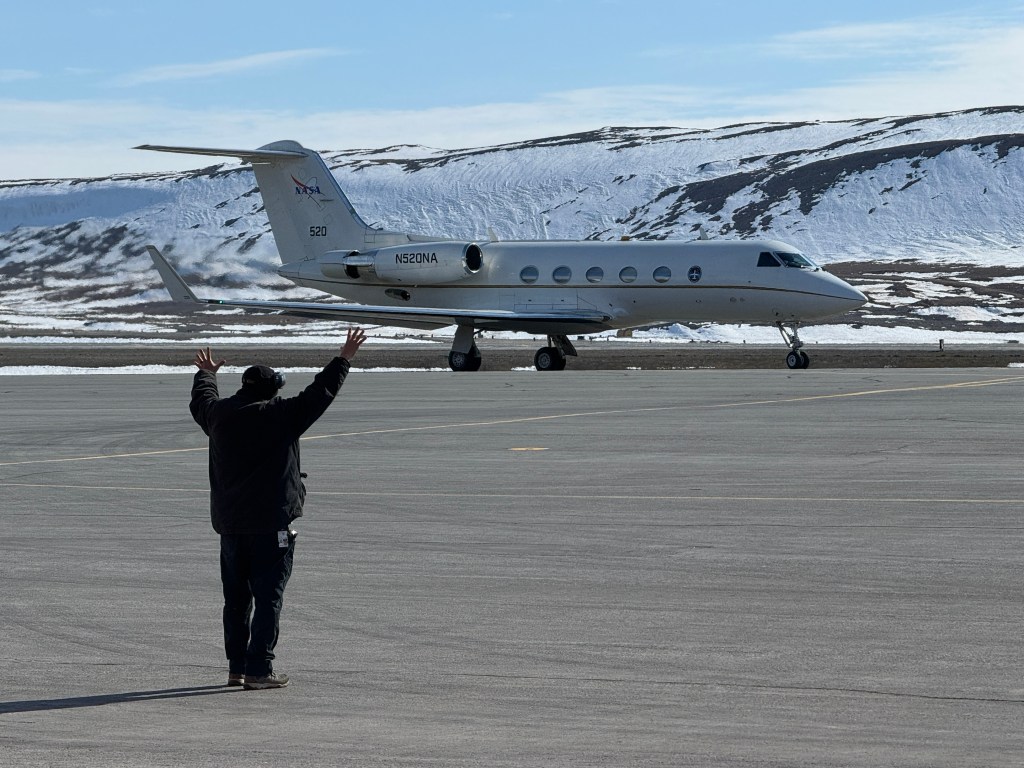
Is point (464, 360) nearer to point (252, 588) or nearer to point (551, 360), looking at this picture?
point (551, 360)

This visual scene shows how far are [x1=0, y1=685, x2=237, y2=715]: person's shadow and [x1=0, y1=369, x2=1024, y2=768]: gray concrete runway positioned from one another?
2 cm

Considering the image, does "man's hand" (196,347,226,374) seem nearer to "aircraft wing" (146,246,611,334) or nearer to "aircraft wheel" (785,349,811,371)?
"aircraft wheel" (785,349,811,371)

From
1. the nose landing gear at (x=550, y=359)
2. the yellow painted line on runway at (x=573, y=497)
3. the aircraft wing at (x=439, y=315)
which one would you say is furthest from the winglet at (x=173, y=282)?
the yellow painted line on runway at (x=573, y=497)

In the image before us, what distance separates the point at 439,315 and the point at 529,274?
2.85 m

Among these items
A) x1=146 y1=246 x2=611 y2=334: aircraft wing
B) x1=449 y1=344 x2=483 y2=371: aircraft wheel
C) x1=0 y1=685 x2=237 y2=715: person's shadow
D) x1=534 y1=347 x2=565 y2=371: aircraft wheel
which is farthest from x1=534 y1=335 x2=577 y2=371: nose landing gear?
x1=0 y1=685 x2=237 y2=715: person's shadow

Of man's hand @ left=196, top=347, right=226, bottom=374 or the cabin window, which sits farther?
the cabin window

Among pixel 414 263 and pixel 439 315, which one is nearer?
pixel 439 315

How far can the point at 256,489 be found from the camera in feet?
26.6

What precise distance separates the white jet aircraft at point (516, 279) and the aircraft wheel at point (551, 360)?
0.04 meters

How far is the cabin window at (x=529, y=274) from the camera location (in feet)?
137

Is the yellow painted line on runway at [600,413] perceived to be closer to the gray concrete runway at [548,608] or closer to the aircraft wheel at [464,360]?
the gray concrete runway at [548,608]

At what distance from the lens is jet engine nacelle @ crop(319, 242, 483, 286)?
Answer: 4244 centimetres

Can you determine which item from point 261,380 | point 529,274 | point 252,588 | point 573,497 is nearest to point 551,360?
point 529,274

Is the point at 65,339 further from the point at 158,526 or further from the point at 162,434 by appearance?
the point at 158,526
